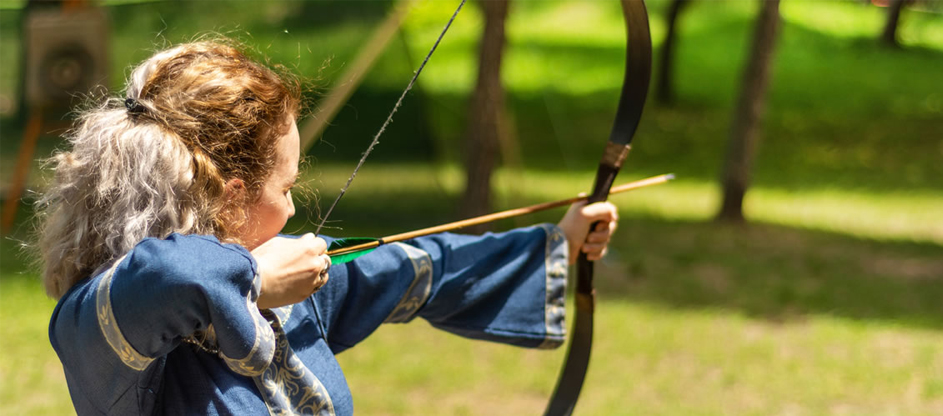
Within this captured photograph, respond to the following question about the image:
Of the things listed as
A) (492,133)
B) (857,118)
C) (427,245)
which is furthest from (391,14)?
(857,118)

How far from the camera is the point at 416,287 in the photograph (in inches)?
58.4

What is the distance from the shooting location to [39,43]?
221 inches

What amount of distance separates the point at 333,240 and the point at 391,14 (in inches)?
155

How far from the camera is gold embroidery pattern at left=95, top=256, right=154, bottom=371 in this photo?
37.8 inches

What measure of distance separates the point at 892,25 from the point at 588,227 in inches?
582

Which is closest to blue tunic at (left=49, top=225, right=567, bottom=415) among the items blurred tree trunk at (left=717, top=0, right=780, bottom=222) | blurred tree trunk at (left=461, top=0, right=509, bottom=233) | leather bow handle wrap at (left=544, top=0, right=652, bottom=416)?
leather bow handle wrap at (left=544, top=0, right=652, bottom=416)

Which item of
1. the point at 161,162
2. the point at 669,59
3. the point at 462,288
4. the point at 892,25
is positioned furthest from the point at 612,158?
the point at 892,25

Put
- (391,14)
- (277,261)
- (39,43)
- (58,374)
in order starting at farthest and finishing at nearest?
(39,43) → (391,14) → (58,374) → (277,261)

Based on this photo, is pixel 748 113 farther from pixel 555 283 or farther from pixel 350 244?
pixel 350 244

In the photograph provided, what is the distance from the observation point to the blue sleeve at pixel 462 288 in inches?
56.6

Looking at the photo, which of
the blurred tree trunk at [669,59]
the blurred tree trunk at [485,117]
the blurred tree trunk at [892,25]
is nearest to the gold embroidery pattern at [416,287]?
the blurred tree trunk at [485,117]

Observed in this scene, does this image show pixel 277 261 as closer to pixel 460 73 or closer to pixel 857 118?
pixel 460 73

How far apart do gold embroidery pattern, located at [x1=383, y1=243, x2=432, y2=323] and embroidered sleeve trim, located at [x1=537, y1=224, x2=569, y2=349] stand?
0.80ft

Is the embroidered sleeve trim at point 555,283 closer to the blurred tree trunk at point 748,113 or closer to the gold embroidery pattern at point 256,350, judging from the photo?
the gold embroidery pattern at point 256,350
